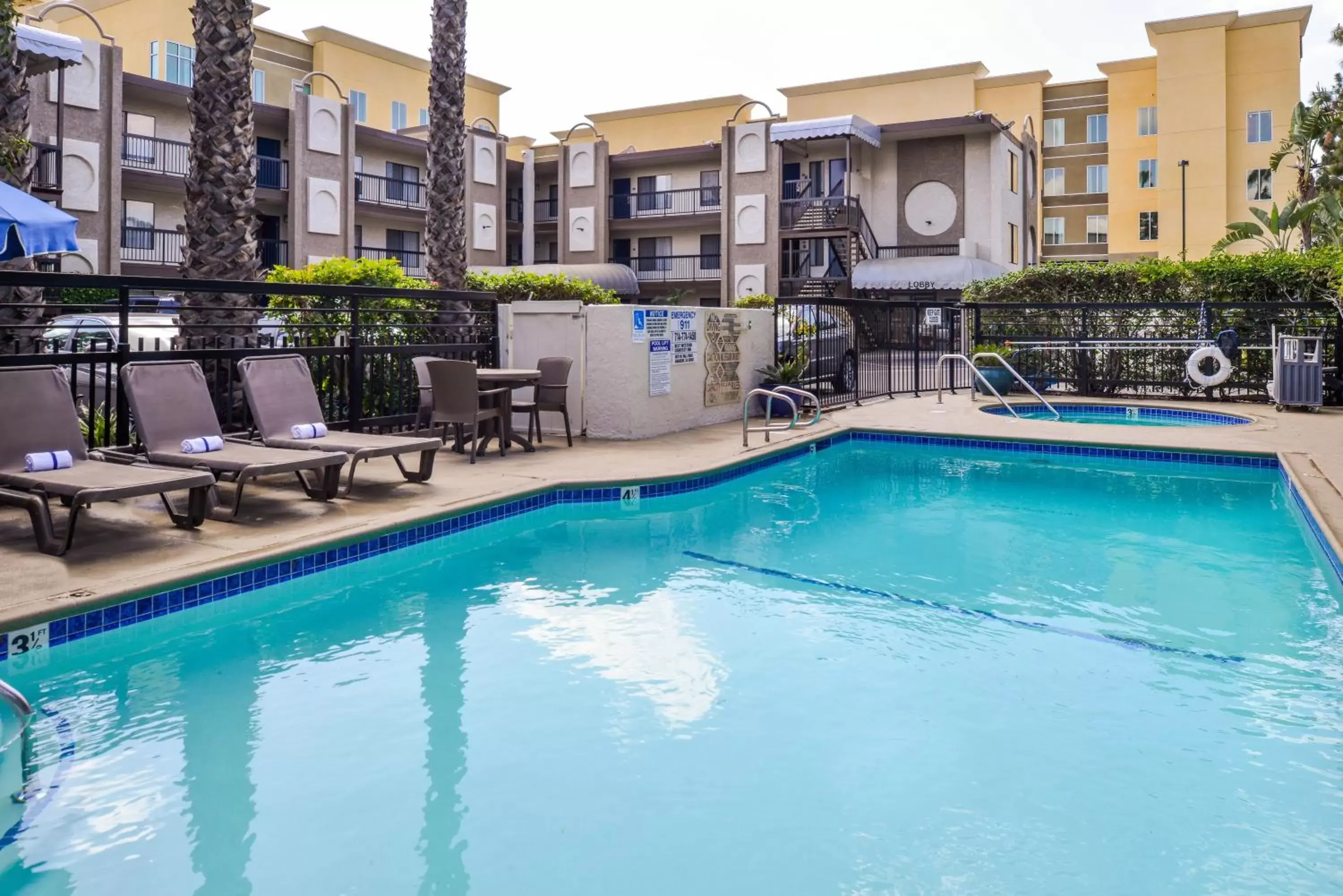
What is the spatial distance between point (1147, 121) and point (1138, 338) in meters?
36.1

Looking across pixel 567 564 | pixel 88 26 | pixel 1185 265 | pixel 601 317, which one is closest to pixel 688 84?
pixel 88 26

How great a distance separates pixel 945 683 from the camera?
509 cm

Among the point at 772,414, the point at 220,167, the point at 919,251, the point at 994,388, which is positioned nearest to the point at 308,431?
the point at 220,167

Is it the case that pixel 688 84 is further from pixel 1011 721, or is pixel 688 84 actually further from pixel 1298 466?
pixel 1011 721

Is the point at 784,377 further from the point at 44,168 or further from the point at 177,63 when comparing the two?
the point at 177,63

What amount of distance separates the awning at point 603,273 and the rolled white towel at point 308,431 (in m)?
26.2

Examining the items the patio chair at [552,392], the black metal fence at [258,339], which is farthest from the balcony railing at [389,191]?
the patio chair at [552,392]

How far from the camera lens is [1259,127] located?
45875mm

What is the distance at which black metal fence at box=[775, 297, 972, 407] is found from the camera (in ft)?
53.1

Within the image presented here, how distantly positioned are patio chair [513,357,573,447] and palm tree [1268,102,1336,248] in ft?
86.3

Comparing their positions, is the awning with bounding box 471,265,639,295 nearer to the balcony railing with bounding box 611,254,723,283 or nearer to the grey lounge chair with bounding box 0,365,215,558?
the balcony railing with bounding box 611,254,723,283

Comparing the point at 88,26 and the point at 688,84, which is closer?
the point at 88,26

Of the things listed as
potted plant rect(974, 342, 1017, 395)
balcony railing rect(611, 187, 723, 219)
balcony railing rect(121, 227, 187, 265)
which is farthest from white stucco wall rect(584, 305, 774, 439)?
balcony railing rect(611, 187, 723, 219)

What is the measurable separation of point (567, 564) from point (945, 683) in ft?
10.8
